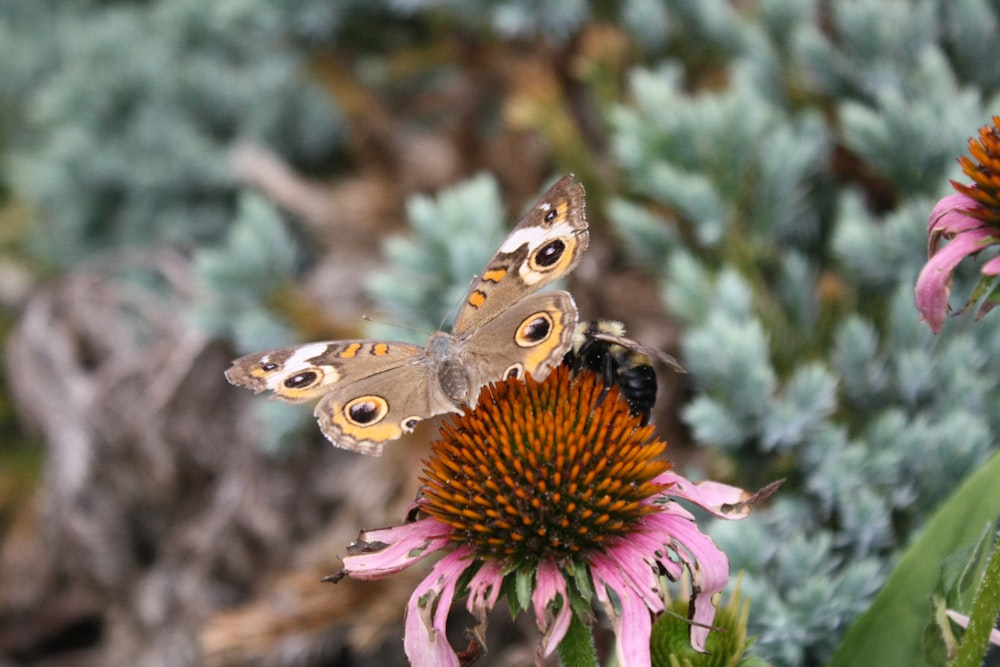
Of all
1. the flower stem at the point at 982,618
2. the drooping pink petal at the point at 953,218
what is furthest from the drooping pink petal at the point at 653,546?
the drooping pink petal at the point at 953,218

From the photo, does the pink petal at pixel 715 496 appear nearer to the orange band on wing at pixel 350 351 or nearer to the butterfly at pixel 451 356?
the butterfly at pixel 451 356

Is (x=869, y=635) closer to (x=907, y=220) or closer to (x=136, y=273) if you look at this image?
(x=907, y=220)

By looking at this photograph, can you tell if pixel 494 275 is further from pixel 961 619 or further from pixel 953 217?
pixel 961 619

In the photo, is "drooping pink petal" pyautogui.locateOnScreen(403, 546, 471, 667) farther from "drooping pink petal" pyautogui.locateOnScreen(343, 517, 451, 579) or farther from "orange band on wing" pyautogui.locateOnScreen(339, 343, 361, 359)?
"orange band on wing" pyautogui.locateOnScreen(339, 343, 361, 359)

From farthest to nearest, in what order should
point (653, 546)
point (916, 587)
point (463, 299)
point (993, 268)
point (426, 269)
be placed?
point (426, 269)
point (463, 299)
point (916, 587)
point (653, 546)
point (993, 268)

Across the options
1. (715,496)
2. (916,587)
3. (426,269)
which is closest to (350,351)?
(715,496)

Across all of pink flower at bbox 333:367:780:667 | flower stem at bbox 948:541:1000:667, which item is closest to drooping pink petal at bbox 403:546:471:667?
pink flower at bbox 333:367:780:667
